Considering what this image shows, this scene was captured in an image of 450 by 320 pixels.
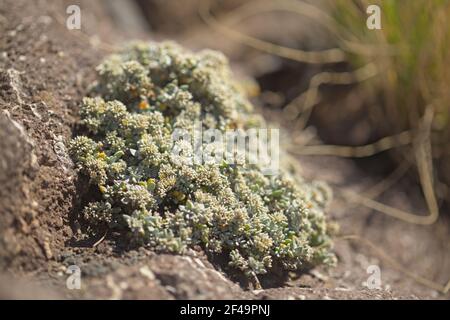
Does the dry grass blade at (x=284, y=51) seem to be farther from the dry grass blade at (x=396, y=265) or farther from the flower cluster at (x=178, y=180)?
the dry grass blade at (x=396, y=265)

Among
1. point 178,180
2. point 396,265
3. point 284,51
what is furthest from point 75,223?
point 284,51

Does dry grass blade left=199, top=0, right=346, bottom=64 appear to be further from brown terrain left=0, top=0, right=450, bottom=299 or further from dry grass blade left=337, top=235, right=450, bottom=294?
dry grass blade left=337, top=235, right=450, bottom=294

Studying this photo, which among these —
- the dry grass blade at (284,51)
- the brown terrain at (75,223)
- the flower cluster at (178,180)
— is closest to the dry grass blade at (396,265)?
the brown terrain at (75,223)

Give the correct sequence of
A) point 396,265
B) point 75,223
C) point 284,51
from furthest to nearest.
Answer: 1. point 284,51
2. point 396,265
3. point 75,223

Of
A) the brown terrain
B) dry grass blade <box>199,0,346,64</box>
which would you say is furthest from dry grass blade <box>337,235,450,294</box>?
dry grass blade <box>199,0,346,64</box>

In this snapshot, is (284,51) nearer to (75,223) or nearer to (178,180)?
(178,180)

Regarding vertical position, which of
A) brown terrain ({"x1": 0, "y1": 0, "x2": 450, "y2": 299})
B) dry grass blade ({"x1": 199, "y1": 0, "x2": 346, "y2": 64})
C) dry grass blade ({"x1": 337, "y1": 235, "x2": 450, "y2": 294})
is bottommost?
dry grass blade ({"x1": 337, "y1": 235, "x2": 450, "y2": 294})
